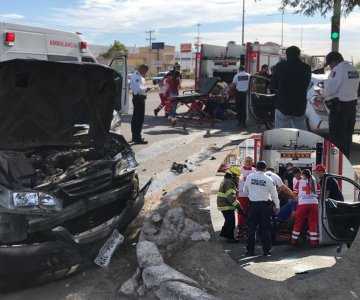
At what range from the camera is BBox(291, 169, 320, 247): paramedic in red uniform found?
3795 mm

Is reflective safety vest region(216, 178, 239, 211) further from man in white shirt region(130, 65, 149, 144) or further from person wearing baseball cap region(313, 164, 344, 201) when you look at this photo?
man in white shirt region(130, 65, 149, 144)

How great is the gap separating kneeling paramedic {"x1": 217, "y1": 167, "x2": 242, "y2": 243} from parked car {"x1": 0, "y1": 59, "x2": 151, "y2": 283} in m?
1.00

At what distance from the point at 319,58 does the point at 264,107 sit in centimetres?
1684

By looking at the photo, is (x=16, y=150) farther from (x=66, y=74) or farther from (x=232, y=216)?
(x=232, y=216)

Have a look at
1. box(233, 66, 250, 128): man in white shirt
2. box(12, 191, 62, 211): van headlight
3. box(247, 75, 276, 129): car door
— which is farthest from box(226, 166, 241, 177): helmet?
box(233, 66, 250, 128): man in white shirt

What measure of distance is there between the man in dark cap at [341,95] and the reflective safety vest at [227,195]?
2.57 metres

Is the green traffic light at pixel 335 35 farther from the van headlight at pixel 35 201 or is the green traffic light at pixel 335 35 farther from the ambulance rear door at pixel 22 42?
the van headlight at pixel 35 201

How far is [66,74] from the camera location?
16.6ft

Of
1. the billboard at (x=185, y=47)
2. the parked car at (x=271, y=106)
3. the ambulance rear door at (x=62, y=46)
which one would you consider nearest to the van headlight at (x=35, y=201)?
the parked car at (x=271, y=106)

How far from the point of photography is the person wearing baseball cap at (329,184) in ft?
12.4

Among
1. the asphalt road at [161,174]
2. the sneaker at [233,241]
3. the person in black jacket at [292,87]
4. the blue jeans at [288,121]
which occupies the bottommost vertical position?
the asphalt road at [161,174]

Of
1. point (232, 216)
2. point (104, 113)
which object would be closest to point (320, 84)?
point (104, 113)

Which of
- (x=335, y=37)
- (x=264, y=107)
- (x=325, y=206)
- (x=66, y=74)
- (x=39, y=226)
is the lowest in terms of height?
(x=39, y=226)

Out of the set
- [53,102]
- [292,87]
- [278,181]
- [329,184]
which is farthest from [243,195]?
[292,87]
